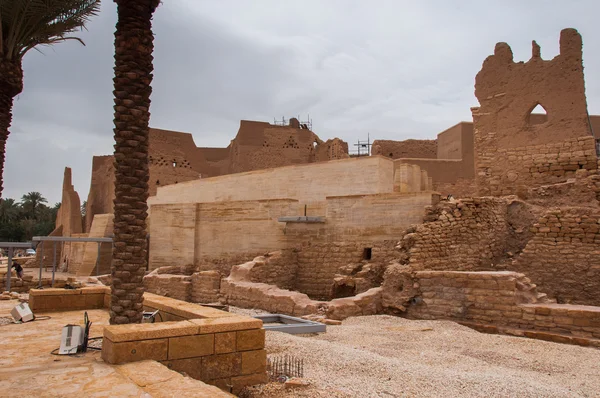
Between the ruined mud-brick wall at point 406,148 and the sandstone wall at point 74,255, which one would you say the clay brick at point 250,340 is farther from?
the sandstone wall at point 74,255

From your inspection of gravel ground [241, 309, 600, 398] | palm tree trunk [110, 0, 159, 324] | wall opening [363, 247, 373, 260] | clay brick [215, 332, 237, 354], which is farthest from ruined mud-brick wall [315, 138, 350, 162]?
clay brick [215, 332, 237, 354]

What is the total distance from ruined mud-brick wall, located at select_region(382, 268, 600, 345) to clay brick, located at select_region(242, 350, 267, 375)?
5.53m

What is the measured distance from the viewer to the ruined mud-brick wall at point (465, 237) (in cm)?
1186

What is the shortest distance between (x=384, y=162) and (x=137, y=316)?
11.9 metres

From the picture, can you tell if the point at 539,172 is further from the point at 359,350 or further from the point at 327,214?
the point at 359,350

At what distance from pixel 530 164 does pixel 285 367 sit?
11.2 meters

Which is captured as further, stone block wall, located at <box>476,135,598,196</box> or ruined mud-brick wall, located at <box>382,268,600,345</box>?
stone block wall, located at <box>476,135,598,196</box>

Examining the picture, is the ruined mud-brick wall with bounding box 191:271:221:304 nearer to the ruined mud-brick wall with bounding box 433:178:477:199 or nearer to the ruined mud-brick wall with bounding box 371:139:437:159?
the ruined mud-brick wall with bounding box 433:178:477:199

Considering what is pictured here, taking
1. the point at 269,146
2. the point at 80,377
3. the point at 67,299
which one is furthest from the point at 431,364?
the point at 269,146

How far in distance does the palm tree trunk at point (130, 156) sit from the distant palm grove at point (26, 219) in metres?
45.4

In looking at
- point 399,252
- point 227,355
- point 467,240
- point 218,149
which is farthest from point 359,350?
point 218,149

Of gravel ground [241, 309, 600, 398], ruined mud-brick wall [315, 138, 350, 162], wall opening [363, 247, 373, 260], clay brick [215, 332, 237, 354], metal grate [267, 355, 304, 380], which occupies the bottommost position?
gravel ground [241, 309, 600, 398]

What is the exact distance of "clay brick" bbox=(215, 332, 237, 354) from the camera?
16.7 ft

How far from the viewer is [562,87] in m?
13.6
